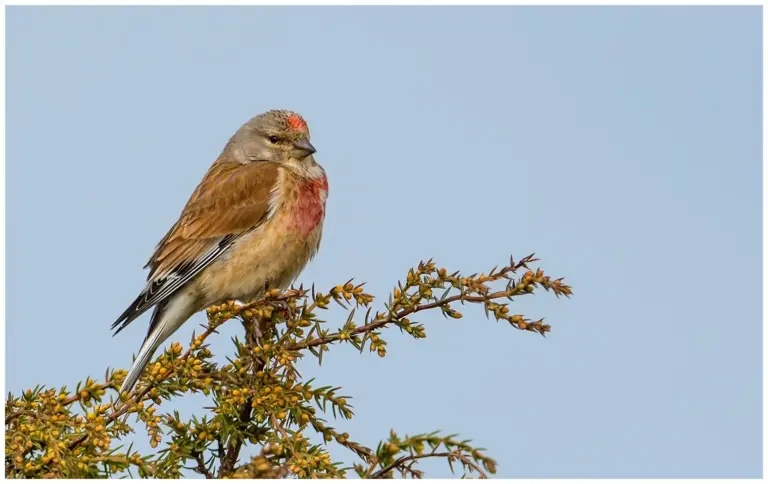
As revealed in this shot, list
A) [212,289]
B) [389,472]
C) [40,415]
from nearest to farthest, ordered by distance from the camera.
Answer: [389,472] → [40,415] → [212,289]

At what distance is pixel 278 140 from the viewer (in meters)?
5.23

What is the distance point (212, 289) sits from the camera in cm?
466

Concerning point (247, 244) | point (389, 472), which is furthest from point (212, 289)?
point (389, 472)

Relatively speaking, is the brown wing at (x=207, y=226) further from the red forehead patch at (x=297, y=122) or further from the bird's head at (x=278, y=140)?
the red forehead patch at (x=297, y=122)

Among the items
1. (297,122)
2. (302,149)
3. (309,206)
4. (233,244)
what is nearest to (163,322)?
(233,244)

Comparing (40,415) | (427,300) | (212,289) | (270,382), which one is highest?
(212,289)

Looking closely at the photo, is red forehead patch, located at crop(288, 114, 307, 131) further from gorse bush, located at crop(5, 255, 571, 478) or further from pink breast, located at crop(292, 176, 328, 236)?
gorse bush, located at crop(5, 255, 571, 478)

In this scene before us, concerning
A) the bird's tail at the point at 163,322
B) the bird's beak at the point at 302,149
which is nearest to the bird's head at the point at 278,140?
the bird's beak at the point at 302,149

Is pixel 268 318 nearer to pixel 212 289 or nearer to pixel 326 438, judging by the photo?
pixel 326 438

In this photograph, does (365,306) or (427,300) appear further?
(365,306)

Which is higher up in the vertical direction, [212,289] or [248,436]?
[212,289]

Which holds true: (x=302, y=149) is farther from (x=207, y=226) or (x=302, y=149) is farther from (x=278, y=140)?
(x=207, y=226)

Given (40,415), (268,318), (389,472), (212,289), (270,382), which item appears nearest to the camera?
(389,472)

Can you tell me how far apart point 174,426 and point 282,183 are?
217 cm
